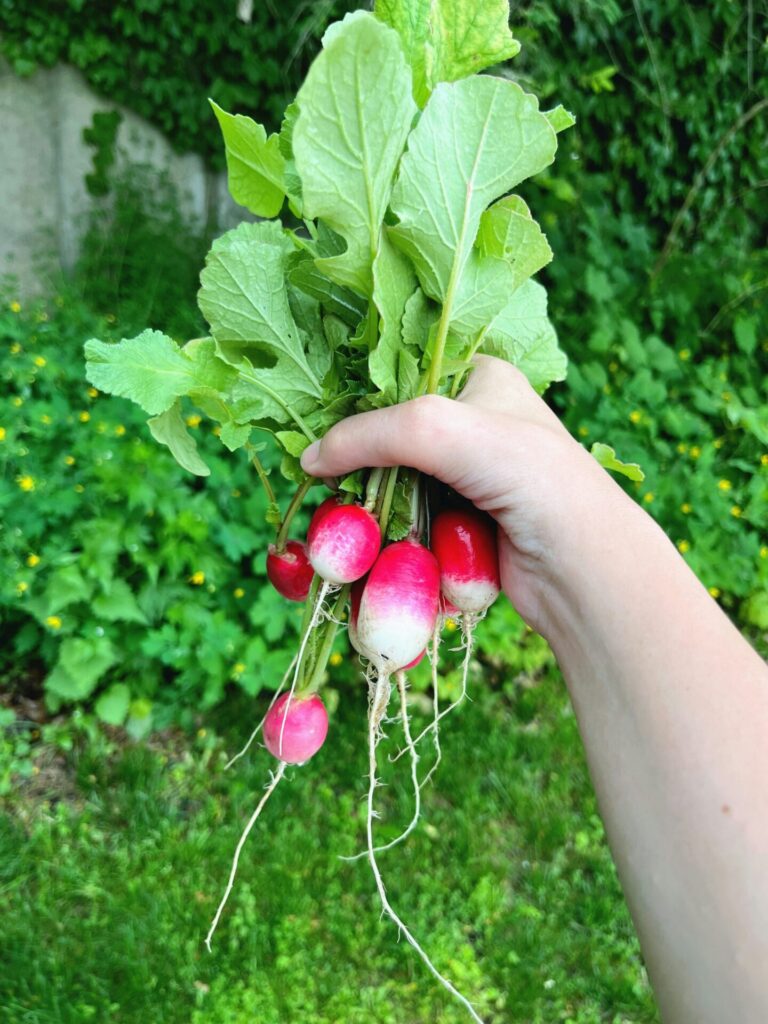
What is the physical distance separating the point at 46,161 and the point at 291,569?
345 cm

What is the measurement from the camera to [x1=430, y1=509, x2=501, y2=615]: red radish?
1.07m

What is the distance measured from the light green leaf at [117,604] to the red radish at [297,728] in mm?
1108

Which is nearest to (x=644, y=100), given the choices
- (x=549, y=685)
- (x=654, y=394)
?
(x=654, y=394)

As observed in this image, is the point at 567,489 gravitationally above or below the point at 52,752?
above

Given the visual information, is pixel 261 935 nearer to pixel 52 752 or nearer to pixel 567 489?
pixel 52 752

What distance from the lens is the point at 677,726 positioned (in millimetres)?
828

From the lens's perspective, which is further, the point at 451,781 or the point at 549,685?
the point at 549,685

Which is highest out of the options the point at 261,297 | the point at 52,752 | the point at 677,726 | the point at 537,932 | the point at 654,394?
the point at 261,297

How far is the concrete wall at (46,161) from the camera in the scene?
3.63 metres

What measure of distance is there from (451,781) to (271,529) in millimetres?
933

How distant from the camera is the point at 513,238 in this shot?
3.08ft

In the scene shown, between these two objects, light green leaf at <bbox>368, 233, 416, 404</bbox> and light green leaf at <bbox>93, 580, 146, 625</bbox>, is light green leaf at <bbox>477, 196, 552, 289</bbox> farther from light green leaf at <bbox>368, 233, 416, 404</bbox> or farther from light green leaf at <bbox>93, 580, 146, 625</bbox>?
light green leaf at <bbox>93, 580, 146, 625</bbox>

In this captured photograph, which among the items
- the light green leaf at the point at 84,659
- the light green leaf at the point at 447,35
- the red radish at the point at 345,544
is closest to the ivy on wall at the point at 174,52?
the light green leaf at the point at 84,659

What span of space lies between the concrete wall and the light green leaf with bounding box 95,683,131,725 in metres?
2.20
